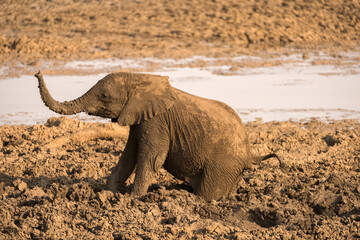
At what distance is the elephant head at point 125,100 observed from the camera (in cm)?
749

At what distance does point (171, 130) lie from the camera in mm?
7648

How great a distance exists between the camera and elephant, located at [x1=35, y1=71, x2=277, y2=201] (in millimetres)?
7531

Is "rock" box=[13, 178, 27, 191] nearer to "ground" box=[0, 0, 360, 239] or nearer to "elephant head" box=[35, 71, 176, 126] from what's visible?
"ground" box=[0, 0, 360, 239]

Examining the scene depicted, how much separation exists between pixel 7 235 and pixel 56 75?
1001 cm

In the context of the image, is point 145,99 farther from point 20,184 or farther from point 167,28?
point 167,28

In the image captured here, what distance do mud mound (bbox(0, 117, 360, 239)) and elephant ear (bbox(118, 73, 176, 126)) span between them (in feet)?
2.84

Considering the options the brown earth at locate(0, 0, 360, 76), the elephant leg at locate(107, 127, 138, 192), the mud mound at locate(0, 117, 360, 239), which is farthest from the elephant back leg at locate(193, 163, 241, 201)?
the brown earth at locate(0, 0, 360, 76)

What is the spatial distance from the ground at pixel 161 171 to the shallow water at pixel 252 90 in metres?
0.77

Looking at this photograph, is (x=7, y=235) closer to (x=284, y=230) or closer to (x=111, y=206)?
(x=111, y=206)

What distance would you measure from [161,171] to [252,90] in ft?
20.3

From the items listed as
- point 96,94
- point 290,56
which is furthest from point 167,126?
point 290,56

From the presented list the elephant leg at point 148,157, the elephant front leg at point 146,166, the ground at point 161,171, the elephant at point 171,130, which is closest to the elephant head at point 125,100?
the elephant at point 171,130

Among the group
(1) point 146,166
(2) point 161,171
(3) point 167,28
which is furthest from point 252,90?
(1) point 146,166

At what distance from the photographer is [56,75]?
629 inches
